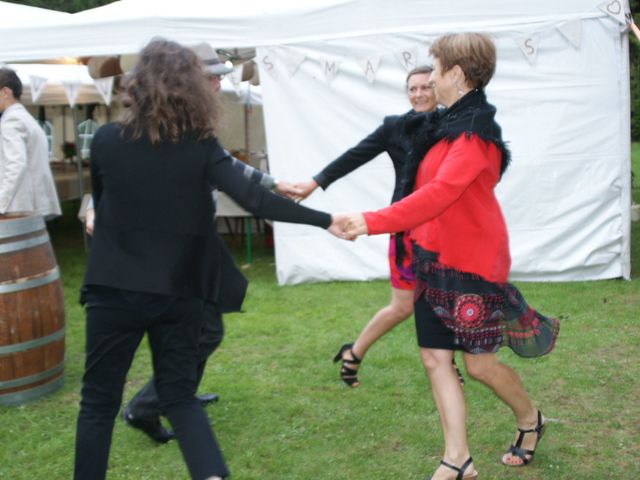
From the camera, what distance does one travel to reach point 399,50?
7.37 m

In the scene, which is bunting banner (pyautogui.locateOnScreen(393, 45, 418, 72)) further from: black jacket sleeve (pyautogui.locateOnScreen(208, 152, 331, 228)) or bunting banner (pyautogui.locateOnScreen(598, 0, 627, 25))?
black jacket sleeve (pyautogui.locateOnScreen(208, 152, 331, 228))

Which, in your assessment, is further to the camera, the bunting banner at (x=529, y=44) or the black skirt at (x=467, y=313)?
the bunting banner at (x=529, y=44)

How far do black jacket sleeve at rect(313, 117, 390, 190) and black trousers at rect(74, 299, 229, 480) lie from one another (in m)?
1.51

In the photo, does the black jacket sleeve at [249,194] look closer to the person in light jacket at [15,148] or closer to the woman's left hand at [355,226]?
the woman's left hand at [355,226]

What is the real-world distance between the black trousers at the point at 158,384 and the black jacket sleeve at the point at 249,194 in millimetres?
374

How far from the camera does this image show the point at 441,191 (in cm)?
302

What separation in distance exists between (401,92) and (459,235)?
4493 millimetres

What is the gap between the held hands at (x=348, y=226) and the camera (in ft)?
10.0

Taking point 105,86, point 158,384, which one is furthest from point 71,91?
point 158,384

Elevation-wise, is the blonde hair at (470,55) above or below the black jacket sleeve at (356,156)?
above

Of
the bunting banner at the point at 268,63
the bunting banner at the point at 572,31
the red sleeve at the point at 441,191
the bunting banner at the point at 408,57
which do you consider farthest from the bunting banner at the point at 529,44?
the red sleeve at the point at 441,191

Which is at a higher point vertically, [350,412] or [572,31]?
[572,31]

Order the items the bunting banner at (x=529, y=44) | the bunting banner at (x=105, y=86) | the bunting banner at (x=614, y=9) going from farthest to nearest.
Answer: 1. the bunting banner at (x=105, y=86)
2. the bunting banner at (x=529, y=44)
3. the bunting banner at (x=614, y=9)

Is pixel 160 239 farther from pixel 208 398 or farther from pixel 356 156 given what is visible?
pixel 208 398
